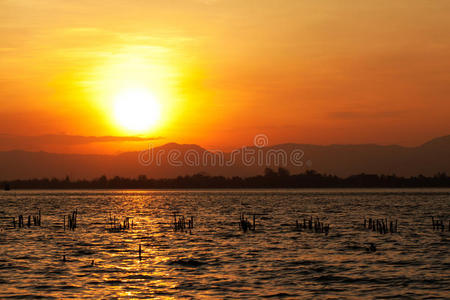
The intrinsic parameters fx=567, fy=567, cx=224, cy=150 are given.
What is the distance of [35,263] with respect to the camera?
4009 centimetres

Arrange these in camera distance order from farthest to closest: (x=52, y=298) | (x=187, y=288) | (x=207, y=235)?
(x=207, y=235), (x=187, y=288), (x=52, y=298)

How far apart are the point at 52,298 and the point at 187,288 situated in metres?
7.18

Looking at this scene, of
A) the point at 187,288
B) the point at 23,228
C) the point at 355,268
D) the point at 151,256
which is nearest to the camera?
the point at 187,288

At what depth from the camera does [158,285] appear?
32.3 m

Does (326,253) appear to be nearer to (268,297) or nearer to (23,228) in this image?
(268,297)

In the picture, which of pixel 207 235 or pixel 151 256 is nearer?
pixel 151 256

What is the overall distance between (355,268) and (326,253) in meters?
7.66

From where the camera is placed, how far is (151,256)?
44000mm

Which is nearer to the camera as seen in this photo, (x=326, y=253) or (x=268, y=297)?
(x=268, y=297)

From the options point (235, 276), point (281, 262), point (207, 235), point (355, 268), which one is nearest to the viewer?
point (235, 276)

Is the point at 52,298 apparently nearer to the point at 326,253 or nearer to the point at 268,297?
the point at 268,297

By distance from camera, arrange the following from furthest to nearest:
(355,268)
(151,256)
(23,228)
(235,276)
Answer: (23,228) < (151,256) < (355,268) < (235,276)

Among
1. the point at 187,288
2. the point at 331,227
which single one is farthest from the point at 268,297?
the point at 331,227

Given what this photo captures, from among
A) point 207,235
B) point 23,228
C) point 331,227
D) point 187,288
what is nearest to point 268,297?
point 187,288
